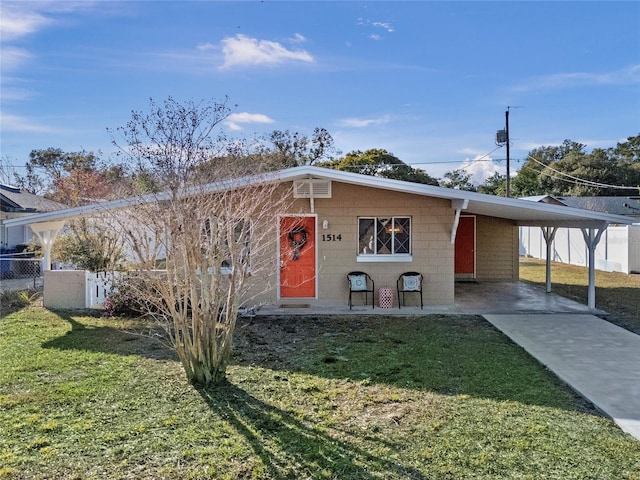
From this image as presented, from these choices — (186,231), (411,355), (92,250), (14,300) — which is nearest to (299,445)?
(186,231)

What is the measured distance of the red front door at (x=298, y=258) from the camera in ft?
33.1

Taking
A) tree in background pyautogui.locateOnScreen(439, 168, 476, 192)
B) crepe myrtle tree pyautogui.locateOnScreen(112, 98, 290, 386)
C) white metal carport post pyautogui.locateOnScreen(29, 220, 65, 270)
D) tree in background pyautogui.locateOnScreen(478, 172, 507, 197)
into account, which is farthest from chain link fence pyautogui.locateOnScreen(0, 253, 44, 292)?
tree in background pyautogui.locateOnScreen(478, 172, 507, 197)

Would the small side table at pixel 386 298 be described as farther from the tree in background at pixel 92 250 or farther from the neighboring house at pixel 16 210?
the neighboring house at pixel 16 210

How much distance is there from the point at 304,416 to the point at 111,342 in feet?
13.6

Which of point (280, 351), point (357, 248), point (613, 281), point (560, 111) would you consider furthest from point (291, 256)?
point (560, 111)

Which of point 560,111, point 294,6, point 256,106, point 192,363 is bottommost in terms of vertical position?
point 192,363

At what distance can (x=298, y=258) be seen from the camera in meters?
10.2

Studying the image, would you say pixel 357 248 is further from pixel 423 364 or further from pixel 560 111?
pixel 560 111

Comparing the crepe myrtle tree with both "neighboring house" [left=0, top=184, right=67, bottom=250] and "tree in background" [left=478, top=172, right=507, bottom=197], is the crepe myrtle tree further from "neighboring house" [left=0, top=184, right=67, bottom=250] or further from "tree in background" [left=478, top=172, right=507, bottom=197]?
"tree in background" [left=478, top=172, right=507, bottom=197]

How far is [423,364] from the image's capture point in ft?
19.2

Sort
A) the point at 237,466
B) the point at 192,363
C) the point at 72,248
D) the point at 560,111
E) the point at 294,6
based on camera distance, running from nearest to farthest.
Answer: the point at 237,466
the point at 192,363
the point at 294,6
the point at 72,248
the point at 560,111

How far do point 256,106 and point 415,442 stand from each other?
10478 mm

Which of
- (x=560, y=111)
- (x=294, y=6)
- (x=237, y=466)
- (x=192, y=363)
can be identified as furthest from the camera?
(x=560, y=111)

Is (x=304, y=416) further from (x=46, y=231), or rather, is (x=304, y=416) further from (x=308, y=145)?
(x=308, y=145)
